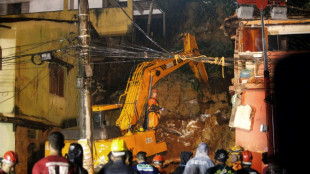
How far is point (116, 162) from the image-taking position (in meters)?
5.68

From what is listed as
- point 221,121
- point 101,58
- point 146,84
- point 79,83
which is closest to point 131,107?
point 146,84

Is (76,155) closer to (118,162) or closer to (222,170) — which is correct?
(118,162)

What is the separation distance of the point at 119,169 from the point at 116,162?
145 mm

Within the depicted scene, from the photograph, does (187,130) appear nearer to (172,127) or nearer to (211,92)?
(172,127)

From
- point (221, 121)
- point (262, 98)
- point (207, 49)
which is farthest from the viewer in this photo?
point (207, 49)

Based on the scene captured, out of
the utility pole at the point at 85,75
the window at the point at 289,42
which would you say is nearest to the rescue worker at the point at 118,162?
the utility pole at the point at 85,75

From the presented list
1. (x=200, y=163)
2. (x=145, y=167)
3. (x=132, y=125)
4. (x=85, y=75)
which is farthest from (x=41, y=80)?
(x=200, y=163)

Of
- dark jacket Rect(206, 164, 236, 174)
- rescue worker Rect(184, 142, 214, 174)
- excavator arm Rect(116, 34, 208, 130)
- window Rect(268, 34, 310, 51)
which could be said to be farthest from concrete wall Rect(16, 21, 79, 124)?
dark jacket Rect(206, 164, 236, 174)

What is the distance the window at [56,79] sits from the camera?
67.7ft

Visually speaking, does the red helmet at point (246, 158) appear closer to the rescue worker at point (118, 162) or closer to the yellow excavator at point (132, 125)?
the rescue worker at point (118, 162)

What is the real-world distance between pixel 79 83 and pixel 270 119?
6556mm

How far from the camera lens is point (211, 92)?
82.9ft

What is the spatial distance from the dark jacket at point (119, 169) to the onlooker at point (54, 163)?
0.60 metres

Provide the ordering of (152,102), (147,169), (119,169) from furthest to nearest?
(152,102) < (147,169) < (119,169)
